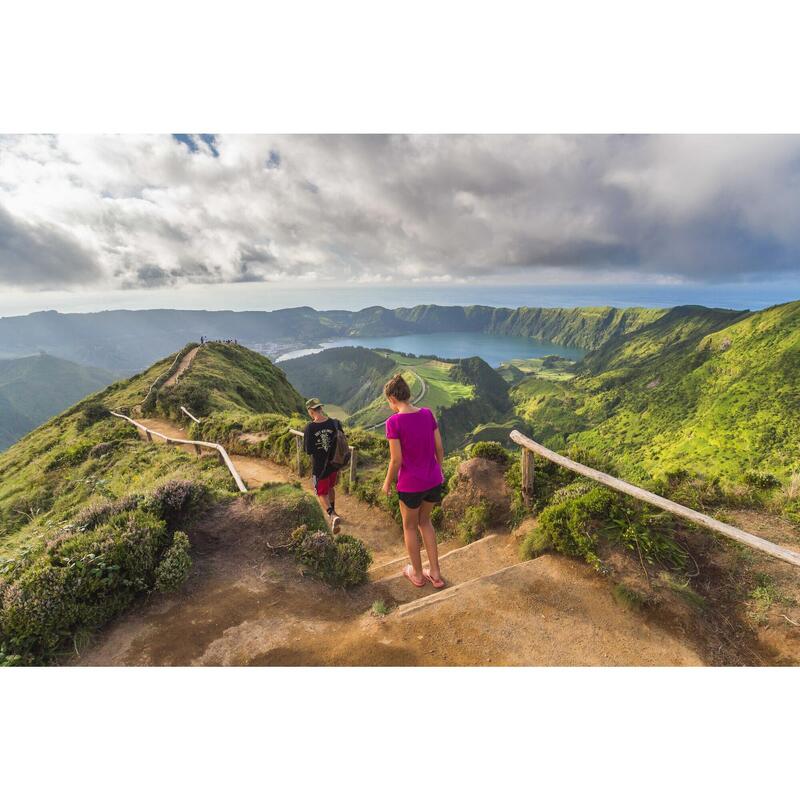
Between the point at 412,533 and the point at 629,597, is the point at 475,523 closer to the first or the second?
the point at 412,533

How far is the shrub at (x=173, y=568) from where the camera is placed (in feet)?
13.6

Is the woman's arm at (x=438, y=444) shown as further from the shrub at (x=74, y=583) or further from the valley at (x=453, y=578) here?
the shrub at (x=74, y=583)

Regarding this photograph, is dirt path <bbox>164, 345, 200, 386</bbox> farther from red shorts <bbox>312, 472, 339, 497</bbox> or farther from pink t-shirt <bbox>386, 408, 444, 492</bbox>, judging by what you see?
pink t-shirt <bbox>386, 408, 444, 492</bbox>

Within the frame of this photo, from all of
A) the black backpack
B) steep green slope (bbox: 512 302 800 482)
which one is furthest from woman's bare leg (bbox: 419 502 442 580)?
steep green slope (bbox: 512 302 800 482)

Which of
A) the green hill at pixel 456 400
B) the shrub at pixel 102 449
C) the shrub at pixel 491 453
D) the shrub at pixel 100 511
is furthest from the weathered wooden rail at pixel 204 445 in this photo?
the green hill at pixel 456 400

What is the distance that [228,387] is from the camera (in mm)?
32156

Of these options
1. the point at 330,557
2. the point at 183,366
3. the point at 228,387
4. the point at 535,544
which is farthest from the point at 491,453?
the point at 183,366

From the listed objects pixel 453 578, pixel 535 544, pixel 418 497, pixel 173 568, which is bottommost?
pixel 453 578

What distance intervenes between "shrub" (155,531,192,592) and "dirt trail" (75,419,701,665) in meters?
0.12

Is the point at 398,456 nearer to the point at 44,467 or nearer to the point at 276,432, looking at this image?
the point at 276,432

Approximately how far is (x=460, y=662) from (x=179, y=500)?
3.98 m

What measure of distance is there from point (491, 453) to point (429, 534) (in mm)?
3196

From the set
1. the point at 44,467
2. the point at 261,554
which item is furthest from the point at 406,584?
the point at 44,467

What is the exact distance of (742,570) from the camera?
4.55 meters
